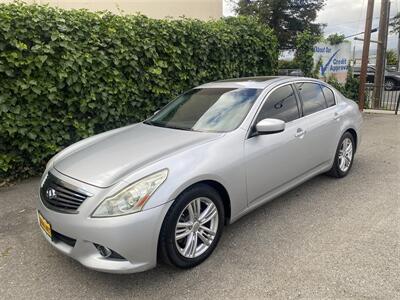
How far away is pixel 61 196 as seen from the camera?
271 cm

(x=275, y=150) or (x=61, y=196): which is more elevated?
(x=275, y=150)

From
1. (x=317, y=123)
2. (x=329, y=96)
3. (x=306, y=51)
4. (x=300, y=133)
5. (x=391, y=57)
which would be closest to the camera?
(x=300, y=133)

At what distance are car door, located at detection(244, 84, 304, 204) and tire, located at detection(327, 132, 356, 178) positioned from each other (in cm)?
98

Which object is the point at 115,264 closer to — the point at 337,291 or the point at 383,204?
the point at 337,291

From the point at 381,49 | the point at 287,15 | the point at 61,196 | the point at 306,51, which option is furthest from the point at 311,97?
the point at 287,15

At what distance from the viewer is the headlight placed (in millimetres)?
2473

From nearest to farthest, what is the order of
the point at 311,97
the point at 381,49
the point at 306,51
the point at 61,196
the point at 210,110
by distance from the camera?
the point at 61,196 < the point at 210,110 < the point at 311,97 < the point at 306,51 < the point at 381,49

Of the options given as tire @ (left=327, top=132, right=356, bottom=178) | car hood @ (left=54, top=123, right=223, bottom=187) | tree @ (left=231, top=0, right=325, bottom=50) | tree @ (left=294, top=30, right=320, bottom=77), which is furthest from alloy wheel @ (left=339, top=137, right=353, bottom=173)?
Answer: tree @ (left=231, top=0, right=325, bottom=50)

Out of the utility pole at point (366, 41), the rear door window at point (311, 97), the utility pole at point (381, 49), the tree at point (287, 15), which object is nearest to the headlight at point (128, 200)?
the rear door window at point (311, 97)

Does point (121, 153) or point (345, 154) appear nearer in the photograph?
point (121, 153)

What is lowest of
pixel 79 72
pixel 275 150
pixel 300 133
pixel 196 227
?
pixel 196 227

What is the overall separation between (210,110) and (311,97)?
1.46m

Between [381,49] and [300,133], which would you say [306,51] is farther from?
[300,133]

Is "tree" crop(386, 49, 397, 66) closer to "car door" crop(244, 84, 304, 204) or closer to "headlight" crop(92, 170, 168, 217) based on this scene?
"car door" crop(244, 84, 304, 204)
